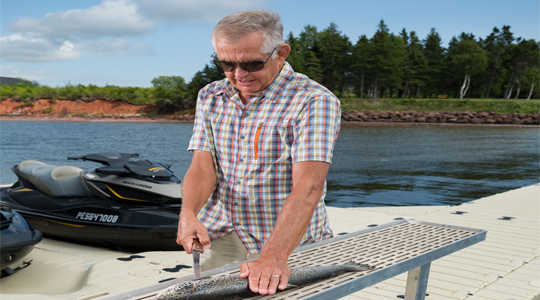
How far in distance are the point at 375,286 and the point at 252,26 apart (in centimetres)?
272

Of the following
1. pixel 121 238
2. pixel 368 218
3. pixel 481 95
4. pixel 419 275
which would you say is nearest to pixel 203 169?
pixel 419 275

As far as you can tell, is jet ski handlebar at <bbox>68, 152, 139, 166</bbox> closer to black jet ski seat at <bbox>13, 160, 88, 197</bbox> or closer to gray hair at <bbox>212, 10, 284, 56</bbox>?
black jet ski seat at <bbox>13, 160, 88, 197</bbox>

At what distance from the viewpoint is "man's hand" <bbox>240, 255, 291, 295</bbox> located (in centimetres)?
138

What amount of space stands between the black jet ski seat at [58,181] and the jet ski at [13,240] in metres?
1.10

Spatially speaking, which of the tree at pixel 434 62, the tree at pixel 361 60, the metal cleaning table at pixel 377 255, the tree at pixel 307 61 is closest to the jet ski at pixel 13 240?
the metal cleaning table at pixel 377 255

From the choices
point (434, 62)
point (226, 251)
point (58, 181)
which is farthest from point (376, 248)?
point (434, 62)

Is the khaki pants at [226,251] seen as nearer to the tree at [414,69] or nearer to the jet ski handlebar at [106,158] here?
the jet ski handlebar at [106,158]

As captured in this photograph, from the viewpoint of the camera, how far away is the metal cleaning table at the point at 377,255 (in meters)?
1.61

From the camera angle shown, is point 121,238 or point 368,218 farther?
point 368,218

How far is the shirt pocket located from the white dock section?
221 centimetres

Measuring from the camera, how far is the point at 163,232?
5066 mm

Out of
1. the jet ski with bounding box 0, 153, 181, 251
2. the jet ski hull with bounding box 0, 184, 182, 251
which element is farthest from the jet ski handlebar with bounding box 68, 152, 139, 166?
the jet ski hull with bounding box 0, 184, 182, 251

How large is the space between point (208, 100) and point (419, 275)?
1386 millimetres

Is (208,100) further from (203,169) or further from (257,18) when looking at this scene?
(257,18)
